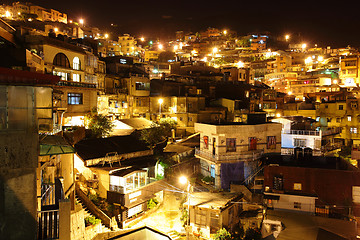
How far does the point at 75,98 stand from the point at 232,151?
1989cm

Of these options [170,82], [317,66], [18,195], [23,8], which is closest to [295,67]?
[317,66]

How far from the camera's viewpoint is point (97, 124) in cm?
2994

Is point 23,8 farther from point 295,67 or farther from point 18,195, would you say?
point 18,195

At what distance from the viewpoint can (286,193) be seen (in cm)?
2105

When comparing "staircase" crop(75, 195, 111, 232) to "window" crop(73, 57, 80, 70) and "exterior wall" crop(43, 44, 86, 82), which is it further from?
"window" crop(73, 57, 80, 70)

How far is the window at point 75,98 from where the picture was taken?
3018 centimetres

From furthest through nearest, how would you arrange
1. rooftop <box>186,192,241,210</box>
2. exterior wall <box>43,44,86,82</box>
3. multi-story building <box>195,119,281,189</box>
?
exterior wall <box>43,44,86,82</box>, multi-story building <box>195,119,281,189</box>, rooftop <box>186,192,241,210</box>

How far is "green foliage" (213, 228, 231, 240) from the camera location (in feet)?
61.1

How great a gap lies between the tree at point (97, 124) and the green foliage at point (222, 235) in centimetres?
1769

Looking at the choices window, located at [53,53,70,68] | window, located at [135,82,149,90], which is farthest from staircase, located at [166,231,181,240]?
window, located at [135,82,149,90]

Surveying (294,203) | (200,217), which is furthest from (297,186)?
(200,217)

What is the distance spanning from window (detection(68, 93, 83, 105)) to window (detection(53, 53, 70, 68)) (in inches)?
138

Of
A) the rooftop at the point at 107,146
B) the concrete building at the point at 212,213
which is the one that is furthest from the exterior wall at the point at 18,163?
the rooftop at the point at 107,146

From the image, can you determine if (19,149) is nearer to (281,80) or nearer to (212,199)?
(212,199)
